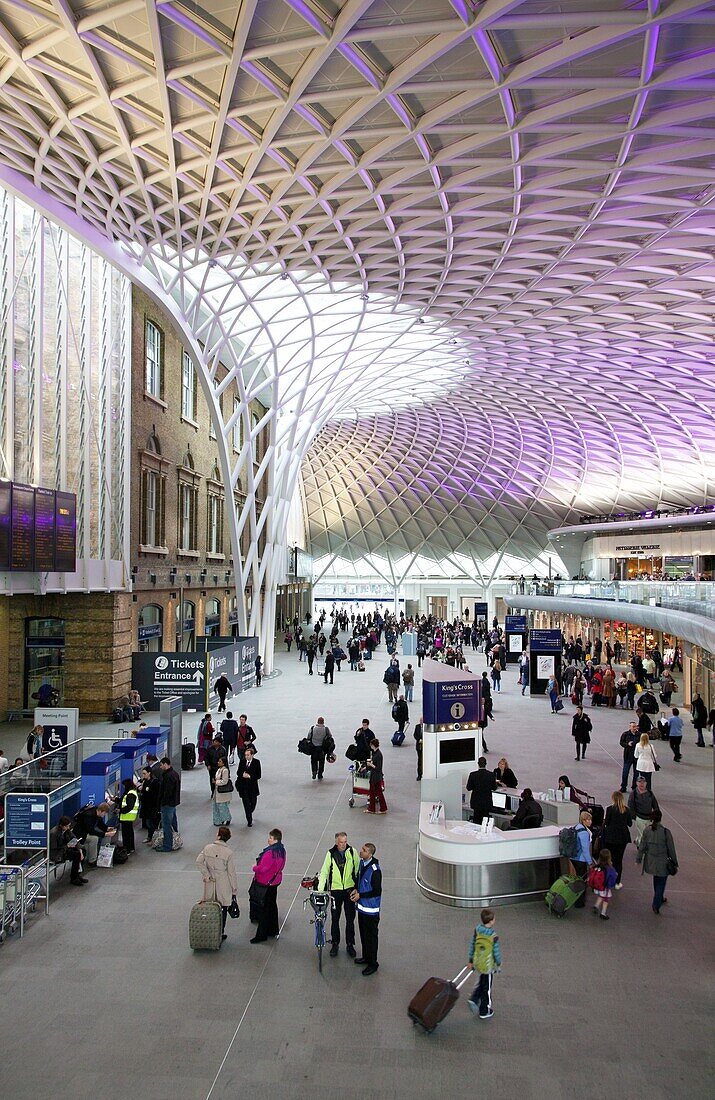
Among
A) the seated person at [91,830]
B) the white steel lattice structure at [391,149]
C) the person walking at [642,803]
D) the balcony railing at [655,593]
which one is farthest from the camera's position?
the balcony railing at [655,593]

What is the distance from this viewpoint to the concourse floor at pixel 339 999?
6660mm

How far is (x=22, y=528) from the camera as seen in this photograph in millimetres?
19672

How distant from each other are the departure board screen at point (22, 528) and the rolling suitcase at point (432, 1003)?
15.4 m

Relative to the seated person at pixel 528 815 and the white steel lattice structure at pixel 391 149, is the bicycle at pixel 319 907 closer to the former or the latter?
the seated person at pixel 528 815

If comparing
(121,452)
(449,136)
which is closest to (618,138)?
(449,136)

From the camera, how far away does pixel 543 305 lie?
29203 mm

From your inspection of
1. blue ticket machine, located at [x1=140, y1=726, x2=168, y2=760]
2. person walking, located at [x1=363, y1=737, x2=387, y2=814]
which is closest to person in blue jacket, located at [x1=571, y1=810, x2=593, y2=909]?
person walking, located at [x1=363, y1=737, x2=387, y2=814]

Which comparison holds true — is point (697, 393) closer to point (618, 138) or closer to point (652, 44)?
point (618, 138)

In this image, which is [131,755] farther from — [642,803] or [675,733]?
[675,733]

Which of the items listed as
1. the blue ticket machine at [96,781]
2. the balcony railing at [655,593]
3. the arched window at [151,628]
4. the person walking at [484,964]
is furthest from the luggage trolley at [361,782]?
the arched window at [151,628]

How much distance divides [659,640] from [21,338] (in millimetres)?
33452

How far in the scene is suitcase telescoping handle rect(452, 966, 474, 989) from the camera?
7.97 m

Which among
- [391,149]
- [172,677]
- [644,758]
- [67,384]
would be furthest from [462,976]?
[67,384]

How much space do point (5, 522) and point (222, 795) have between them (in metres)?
9.70
